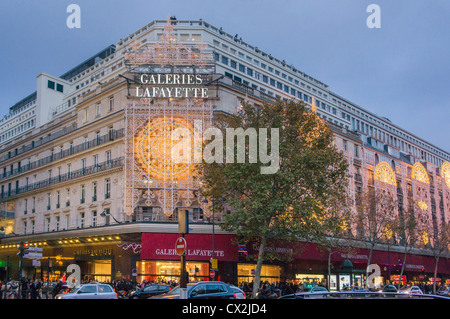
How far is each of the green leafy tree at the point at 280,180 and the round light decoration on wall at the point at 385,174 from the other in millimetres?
25766

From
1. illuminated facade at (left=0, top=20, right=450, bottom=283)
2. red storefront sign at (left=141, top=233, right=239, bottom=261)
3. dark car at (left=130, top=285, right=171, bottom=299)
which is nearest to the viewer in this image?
dark car at (left=130, top=285, right=171, bottom=299)

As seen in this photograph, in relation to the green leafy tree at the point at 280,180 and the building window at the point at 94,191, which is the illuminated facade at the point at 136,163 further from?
the green leafy tree at the point at 280,180

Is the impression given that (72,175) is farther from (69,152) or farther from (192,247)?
(192,247)

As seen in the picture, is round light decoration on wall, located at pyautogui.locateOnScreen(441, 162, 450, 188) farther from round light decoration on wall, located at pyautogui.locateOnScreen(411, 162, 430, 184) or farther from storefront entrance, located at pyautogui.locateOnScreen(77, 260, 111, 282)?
storefront entrance, located at pyautogui.locateOnScreen(77, 260, 111, 282)

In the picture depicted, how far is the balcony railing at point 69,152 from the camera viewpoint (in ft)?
136

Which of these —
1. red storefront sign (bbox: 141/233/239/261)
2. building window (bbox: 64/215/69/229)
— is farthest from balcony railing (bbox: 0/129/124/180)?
red storefront sign (bbox: 141/233/239/261)

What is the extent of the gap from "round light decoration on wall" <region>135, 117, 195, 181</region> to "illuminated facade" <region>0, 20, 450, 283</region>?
86mm

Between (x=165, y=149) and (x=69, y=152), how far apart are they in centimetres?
1423

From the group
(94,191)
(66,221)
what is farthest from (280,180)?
(66,221)

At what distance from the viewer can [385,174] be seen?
198ft

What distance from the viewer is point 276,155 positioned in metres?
33.8

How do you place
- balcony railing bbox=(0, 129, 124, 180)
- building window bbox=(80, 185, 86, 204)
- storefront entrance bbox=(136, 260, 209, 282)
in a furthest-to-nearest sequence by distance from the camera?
1. building window bbox=(80, 185, 86, 204)
2. balcony railing bbox=(0, 129, 124, 180)
3. storefront entrance bbox=(136, 260, 209, 282)

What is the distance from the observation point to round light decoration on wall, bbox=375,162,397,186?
5940 centimetres
